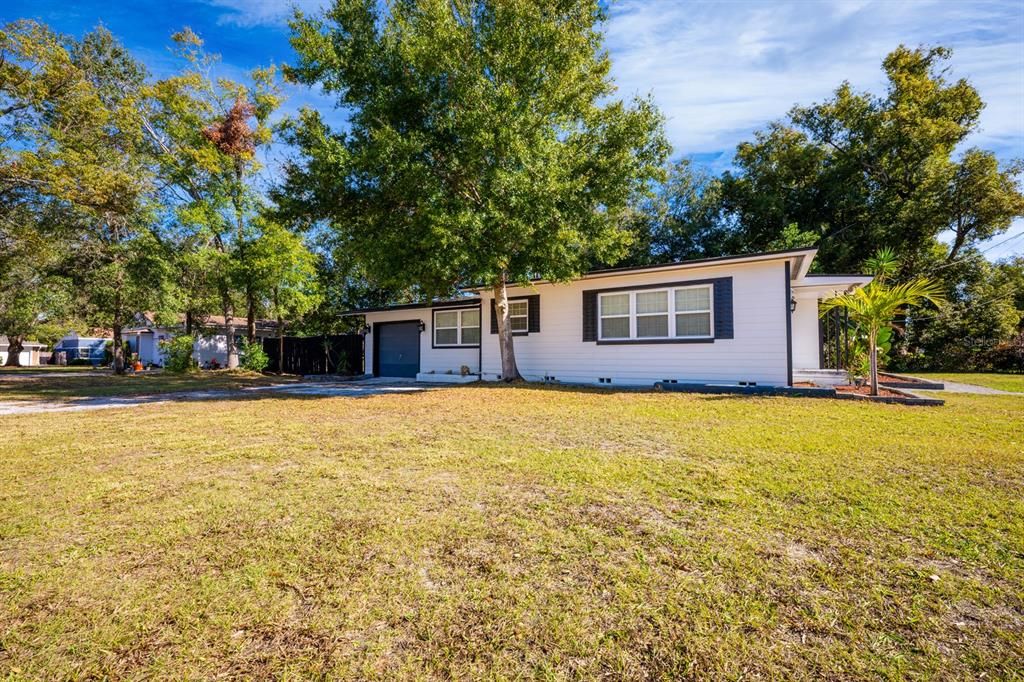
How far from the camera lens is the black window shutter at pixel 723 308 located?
10.3 meters

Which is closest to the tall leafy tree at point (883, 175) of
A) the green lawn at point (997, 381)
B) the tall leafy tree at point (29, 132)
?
the green lawn at point (997, 381)

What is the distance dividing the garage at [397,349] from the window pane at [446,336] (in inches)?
40.6

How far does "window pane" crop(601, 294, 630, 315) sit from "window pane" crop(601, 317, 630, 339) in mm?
159

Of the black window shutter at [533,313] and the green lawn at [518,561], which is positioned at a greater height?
the black window shutter at [533,313]

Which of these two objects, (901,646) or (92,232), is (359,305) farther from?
(901,646)

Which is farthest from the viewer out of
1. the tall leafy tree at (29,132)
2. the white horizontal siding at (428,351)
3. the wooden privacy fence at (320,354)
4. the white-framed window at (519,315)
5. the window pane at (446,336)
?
the wooden privacy fence at (320,354)

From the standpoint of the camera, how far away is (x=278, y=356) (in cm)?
2156

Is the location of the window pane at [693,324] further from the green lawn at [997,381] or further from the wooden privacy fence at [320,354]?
the wooden privacy fence at [320,354]

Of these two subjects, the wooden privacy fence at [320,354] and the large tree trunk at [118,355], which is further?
the large tree trunk at [118,355]

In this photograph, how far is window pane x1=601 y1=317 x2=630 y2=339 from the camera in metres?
11.8

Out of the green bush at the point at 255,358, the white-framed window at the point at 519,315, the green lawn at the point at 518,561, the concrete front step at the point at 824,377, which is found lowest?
the green lawn at the point at 518,561

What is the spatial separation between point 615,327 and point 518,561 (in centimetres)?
1004

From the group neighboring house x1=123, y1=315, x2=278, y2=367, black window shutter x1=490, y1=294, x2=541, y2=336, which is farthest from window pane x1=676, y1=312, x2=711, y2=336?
neighboring house x1=123, y1=315, x2=278, y2=367

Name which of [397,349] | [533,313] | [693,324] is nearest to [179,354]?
[397,349]
